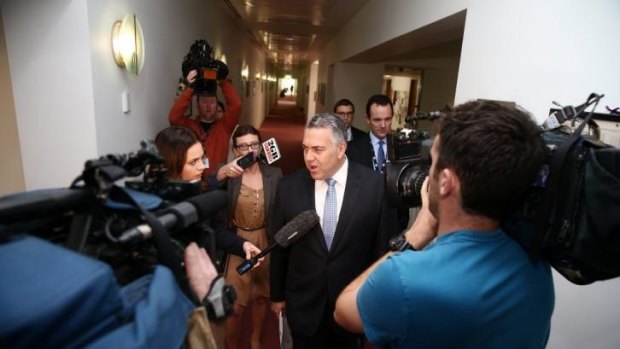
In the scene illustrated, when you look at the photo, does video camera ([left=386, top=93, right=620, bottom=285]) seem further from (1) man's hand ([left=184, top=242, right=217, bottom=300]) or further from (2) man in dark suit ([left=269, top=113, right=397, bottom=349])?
(2) man in dark suit ([left=269, top=113, right=397, bottom=349])

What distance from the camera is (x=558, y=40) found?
4.33 feet

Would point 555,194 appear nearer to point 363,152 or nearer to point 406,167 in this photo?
point 406,167

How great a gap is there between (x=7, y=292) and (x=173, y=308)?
20 cm

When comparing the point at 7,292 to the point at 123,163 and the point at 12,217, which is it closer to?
the point at 12,217

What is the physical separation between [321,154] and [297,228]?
36 cm

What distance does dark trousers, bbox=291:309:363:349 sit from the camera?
1.54 meters

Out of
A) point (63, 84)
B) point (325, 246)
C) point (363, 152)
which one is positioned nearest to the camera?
point (325, 246)

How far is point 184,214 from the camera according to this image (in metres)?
0.64

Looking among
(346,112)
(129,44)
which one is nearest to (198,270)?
(129,44)

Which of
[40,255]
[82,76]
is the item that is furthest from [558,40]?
[82,76]

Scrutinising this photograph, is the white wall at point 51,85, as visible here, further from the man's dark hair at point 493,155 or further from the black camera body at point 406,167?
the man's dark hair at point 493,155

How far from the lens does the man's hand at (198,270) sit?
671 mm

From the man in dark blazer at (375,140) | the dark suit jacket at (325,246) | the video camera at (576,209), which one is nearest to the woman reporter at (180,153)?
the dark suit jacket at (325,246)

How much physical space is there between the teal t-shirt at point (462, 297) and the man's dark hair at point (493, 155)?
3.8 inches
